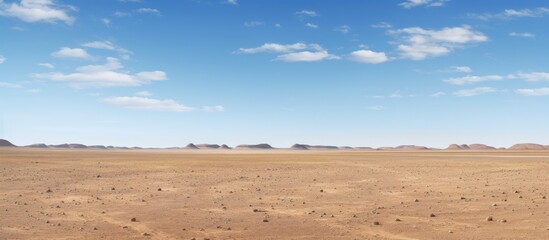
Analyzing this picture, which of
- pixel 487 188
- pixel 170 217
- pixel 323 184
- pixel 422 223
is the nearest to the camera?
pixel 422 223

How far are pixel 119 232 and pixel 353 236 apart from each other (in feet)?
20.1

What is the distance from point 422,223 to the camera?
1620 centimetres

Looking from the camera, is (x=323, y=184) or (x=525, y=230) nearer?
(x=525, y=230)

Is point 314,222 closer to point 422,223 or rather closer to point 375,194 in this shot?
point 422,223

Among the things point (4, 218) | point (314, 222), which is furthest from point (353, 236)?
point (4, 218)

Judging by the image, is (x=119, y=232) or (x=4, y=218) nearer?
(x=119, y=232)

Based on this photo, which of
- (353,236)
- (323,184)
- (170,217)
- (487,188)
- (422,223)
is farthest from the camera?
(323,184)

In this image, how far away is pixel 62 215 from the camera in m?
17.8

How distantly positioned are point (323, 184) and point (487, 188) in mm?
7688

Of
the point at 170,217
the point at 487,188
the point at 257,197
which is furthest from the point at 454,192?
the point at 170,217

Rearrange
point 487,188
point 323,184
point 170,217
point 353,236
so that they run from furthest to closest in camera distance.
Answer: point 323,184
point 487,188
point 170,217
point 353,236

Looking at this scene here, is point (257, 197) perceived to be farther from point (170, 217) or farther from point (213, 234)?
point (213, 234)

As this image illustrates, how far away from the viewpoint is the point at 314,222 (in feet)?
54.2

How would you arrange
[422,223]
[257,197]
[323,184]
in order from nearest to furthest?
[422,223], [257,197], [323,184]
